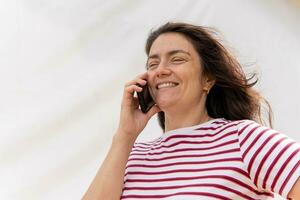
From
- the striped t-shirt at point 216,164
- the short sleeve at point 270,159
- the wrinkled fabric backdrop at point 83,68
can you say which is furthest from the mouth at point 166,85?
the wrinkled fabric backdrop at point 83,68

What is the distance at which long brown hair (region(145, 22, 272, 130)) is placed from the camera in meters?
1.25

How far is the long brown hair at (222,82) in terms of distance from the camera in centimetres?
125

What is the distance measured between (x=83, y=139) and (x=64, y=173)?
0.38 ft

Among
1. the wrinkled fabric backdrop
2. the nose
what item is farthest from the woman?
the wrinkled fabric backdrop

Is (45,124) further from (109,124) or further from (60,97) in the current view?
(109,124)

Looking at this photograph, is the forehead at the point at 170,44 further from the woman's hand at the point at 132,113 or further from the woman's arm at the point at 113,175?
the woman's arm at the point at 113,175

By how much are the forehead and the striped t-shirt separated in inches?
7.7

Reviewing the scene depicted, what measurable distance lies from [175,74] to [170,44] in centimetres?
9

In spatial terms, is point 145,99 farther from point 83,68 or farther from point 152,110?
point 83,68

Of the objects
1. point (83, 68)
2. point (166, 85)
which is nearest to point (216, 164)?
point (166, 85)

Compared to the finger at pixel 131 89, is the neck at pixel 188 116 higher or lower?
lower

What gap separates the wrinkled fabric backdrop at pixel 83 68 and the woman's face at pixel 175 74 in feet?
1.07

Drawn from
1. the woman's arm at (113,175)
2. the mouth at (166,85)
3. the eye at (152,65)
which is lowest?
the woman's arm at (113,175)

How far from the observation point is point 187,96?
1.21 m
